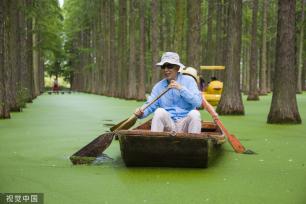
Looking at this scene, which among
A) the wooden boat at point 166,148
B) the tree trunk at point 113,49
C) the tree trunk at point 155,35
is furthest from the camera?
the tree trunk at point 113,49

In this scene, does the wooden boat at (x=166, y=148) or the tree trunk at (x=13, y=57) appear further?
the tree trunk at (x=13, y=57)

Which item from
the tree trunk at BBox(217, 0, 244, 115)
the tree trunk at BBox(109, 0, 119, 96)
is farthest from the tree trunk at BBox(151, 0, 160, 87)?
the tree trunk at BBox(109, 0, 119, 96)

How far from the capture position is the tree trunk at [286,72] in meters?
13.5

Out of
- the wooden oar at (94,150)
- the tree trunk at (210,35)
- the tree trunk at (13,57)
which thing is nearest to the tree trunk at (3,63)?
the tree trunk at (13,57)

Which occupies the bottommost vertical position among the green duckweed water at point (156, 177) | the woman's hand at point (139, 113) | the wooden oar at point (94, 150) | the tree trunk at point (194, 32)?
the green duckweed water at point (156, 177)

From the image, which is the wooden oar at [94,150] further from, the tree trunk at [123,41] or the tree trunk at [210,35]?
the tree trunk at [210,35]

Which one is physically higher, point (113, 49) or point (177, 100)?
point (113, 49)

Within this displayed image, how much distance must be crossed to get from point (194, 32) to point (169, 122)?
540 inches

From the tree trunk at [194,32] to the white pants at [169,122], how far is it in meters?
13.6

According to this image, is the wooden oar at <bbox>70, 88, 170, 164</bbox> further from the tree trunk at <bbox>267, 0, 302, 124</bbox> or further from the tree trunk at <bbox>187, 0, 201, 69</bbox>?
the tree trunk at <bbox>187, 0, 201, 69</bbox>

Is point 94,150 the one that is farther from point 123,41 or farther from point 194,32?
point 123,41

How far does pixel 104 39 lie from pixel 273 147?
3722 cm

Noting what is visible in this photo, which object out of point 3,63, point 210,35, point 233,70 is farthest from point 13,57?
point 210,35

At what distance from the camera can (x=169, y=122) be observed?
7.22 meters
